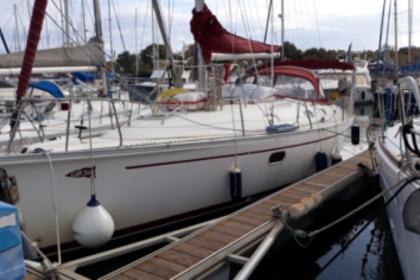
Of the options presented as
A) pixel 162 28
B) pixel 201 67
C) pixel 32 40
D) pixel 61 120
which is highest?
pixel 162 28

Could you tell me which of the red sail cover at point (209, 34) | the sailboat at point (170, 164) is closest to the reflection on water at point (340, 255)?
the sailboat at point (170, 164)

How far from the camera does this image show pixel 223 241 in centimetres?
522

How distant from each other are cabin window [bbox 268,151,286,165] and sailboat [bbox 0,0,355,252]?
3 centimetres

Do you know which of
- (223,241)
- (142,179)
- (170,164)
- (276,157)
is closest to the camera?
(223,241)

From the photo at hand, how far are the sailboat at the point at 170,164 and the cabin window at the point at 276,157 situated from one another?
3 cm

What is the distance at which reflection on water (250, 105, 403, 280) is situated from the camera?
5.91m

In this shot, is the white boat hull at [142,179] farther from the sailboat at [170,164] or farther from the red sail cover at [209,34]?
the red sail cover at [209,34]

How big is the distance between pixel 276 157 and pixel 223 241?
268 centimetres

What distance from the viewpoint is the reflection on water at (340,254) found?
5.91 metres

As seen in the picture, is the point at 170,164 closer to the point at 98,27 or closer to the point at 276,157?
the point at 276,157

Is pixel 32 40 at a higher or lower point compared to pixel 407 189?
higher

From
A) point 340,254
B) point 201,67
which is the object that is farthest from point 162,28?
point 340,254

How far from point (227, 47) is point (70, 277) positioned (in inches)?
224

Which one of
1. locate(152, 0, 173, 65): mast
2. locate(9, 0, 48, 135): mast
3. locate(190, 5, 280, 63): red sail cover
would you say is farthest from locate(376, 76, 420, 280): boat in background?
locate(152, 0, 173, 65): mast
